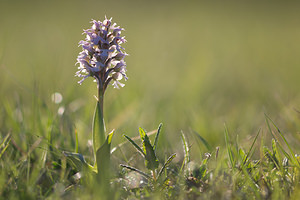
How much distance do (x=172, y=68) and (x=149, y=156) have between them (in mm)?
6029

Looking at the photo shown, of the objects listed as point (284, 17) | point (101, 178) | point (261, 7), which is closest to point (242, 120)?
point (101, 178)

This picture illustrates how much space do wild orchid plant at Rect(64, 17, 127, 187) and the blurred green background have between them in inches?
29.9

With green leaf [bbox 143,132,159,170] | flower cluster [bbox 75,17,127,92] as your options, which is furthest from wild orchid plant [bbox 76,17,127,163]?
green leaf [bbox 143,132,159,170]

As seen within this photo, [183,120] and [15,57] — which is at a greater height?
[15,57]

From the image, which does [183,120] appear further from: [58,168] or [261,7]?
[261,7]

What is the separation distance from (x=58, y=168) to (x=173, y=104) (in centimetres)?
288

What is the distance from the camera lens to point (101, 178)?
99.8 inches

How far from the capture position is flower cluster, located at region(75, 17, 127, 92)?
2.67 meters

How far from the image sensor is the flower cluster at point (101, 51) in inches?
105

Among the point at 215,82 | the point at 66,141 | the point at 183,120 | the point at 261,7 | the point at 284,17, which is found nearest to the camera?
the point at 66,141

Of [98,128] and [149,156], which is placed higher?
[98,128]

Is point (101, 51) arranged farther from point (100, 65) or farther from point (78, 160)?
point (78, 160)

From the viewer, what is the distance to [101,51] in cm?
267

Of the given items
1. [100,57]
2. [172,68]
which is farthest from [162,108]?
[172,68]
